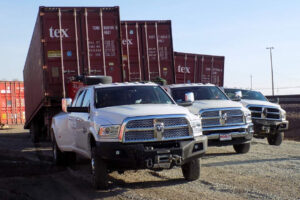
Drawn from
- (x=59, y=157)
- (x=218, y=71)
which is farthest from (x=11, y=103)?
(x=59, y=157)

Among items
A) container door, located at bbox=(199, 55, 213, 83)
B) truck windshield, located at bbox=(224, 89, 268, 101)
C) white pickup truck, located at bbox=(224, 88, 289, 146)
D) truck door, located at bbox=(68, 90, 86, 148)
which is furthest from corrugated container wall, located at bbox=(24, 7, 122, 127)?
container door, located at bbox=(199, 55, 213, 83)

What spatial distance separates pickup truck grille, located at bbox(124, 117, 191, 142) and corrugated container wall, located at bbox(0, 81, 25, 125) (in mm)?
34431

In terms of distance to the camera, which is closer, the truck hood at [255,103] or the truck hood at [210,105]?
the truck hood at [210,105]

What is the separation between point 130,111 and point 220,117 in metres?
4.19

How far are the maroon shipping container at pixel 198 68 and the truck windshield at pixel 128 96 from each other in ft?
36.4

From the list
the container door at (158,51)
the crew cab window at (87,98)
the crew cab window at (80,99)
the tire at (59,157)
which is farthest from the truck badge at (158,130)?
the container door at (158,51)

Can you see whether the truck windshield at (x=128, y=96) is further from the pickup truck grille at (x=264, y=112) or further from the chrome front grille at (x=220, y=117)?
the pickup truck grille at (x=264, y=112)

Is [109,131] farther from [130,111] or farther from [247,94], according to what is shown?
[247,94]

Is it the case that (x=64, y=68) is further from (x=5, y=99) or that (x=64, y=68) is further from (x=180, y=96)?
(x=5, y=99)

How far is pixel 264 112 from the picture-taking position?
1405 cm

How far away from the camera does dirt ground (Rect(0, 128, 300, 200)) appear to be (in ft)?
22.2

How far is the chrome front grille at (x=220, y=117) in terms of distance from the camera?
10930mm

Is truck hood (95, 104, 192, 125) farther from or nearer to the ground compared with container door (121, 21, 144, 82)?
nearer to the ground

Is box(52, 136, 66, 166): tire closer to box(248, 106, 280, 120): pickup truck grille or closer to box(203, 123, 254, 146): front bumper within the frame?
box(203, 123, 254, 146): front bumper
